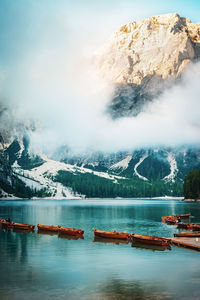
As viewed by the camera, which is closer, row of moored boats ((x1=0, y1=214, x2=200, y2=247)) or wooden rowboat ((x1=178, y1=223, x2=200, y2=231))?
row of moored boats ((x1=0, y1=214, x2=200, y2=247))

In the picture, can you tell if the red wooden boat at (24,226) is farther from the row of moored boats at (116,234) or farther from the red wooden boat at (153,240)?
the red wooden boat at (153,240)

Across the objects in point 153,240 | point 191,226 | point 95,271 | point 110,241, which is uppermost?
point 191,226

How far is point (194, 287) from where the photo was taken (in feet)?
139

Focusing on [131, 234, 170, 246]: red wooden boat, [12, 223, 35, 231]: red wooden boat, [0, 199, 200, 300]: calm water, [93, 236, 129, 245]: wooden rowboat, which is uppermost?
[12, 223, 35, 231]: red wooden boat

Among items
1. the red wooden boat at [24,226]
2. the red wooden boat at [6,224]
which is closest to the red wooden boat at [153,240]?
the red wooden boat at [24,226]

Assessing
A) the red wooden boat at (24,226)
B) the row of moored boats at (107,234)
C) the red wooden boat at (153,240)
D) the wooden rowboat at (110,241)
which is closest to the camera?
the red wooden boat at (153,240)

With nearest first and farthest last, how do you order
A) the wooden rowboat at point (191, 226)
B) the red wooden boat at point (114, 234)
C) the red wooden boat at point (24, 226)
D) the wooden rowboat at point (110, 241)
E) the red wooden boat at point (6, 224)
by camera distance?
1. the wooden rowboat at point (110, 241)
2. the red wooden boat at point (114, 234)
3. the wooden rowboat at point (191, 226)
4. the red wooden boat at point (24, 226)
5. the red wooden boat at point (6, 224)

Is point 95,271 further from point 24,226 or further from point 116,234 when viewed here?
point 24,226

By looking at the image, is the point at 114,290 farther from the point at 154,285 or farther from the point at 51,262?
the point at 51,262

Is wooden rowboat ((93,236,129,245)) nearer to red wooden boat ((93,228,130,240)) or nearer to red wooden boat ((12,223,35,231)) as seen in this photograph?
red wooden boat ((93,228,130,240))

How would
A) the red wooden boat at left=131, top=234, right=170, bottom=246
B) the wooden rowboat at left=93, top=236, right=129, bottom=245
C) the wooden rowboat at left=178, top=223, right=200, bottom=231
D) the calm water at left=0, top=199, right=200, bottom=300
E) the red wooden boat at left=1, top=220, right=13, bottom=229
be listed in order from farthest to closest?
the red wooden boat at left=1, top=220, right=13, bottom=229 < the wooden rowboat at left=178, top=223, right=200, bottom=231 < the wooden rowboat at left=93, top=236, right=129, bottom=245 < the red wooden boat at left=131, top=234, right=170, bottom=246 < the calm water at left=0, top=199, right=200, bottom=300

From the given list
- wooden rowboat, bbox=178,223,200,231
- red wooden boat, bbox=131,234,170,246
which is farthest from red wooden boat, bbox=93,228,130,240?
wooden rowboat, bbox=178,223,200,231

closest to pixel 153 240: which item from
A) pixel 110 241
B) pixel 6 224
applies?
pixel 110 241

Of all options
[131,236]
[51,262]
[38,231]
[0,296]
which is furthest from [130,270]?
[38,231]
